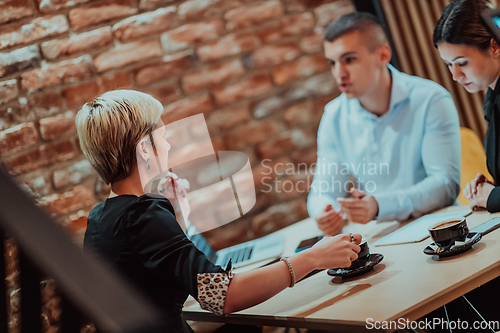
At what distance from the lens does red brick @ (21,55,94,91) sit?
1633mm

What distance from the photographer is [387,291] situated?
0.89 m

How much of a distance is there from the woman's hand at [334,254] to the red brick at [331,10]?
1495 mm

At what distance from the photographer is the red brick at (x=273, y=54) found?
2.12 meters

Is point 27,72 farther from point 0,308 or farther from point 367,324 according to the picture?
point 367,324

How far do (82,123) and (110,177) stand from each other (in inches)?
5.8

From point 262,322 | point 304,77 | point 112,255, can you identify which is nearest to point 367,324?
point 262,322

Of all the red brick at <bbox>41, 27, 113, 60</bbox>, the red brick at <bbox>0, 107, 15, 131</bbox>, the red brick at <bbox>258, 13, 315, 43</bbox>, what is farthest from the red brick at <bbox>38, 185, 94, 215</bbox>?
the red brick at <bbox>258, 13, 315, 43</bbox>

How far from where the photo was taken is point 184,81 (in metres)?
1.98

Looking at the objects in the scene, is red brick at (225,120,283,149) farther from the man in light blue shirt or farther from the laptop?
the laptop

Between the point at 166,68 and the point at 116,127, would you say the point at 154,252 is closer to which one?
the point at 116,127

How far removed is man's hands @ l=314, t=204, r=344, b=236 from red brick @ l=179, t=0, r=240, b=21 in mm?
1101

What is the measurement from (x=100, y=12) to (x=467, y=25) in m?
1.38

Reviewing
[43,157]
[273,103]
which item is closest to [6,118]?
[43,157]

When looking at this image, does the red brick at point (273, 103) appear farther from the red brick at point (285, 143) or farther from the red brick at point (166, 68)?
the red brick at point (166, 68)
